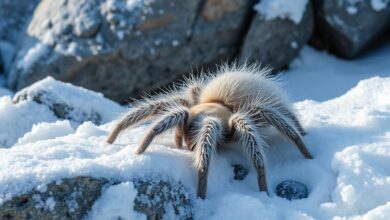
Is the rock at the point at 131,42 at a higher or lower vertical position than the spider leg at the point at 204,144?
lower

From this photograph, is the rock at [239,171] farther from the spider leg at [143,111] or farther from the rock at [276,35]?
the rock at [276,35]

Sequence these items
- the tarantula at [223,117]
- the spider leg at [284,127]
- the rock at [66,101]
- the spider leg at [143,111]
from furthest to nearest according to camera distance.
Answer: the rock at [66,101] < the spider leg at [143,111] < the spider leg at [284,127] < the tarantula at [223,117]

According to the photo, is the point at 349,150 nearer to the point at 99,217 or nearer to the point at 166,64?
the point at 99,217

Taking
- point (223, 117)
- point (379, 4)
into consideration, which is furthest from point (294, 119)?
point (379, 4)

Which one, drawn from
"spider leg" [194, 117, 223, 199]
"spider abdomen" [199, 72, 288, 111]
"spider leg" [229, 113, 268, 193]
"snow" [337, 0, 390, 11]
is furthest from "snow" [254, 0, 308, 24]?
"spider leg" [194, 117, 223, 199]

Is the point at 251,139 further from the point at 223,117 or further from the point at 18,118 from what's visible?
the point at 18,118

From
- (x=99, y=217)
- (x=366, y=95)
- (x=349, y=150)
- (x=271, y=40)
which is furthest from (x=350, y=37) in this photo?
(x=99, y=217)

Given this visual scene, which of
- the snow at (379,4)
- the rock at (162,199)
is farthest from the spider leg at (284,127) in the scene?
the snow at (379,4)
